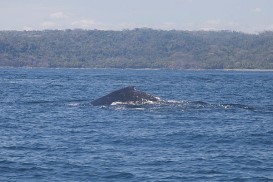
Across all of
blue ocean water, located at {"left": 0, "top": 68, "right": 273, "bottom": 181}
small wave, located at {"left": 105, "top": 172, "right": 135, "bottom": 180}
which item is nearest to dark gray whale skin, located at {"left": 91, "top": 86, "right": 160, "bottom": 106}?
blue ocean water, located at {"left": 0, "top": 68, "right": 273, "bottom": 181}

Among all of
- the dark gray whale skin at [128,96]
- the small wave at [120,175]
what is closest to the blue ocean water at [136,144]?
the small wave at [120,175]

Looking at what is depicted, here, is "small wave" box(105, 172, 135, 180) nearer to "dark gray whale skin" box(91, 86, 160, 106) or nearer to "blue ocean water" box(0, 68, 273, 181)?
"blue ocean water" box(0, 68, 273, 181)

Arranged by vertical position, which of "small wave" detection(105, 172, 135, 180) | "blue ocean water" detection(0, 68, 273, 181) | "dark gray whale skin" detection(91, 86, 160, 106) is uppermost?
"dark gray whale skin" detection(91, 86, 160, 106)

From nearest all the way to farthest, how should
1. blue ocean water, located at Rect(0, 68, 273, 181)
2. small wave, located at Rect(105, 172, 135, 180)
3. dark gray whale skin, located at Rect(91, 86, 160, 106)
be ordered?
small wave, located at Rect(105, 172, 135, 180)
blue ocean water, located at Rect(0, 68, 273, 181)
dark gray whale skin, located at Rect(91, 86, 160, 106)

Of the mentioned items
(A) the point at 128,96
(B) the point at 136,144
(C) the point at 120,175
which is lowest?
(C) the point at 120,175

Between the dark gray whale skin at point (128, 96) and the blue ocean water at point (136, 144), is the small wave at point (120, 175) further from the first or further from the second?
the dark gray whale skin at point (128, 96)

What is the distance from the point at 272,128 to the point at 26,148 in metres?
13.8

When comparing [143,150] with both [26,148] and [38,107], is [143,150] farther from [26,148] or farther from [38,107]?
[38,107]

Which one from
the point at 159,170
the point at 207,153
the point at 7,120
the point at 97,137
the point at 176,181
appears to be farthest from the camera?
the point at 7,120

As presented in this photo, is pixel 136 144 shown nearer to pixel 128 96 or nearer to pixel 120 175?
pixel 120 175

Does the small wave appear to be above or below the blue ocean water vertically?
below

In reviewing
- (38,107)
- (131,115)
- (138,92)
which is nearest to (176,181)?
(131,115)

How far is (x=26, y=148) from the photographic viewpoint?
26969 millimetres

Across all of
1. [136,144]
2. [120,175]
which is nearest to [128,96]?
[136,144]
